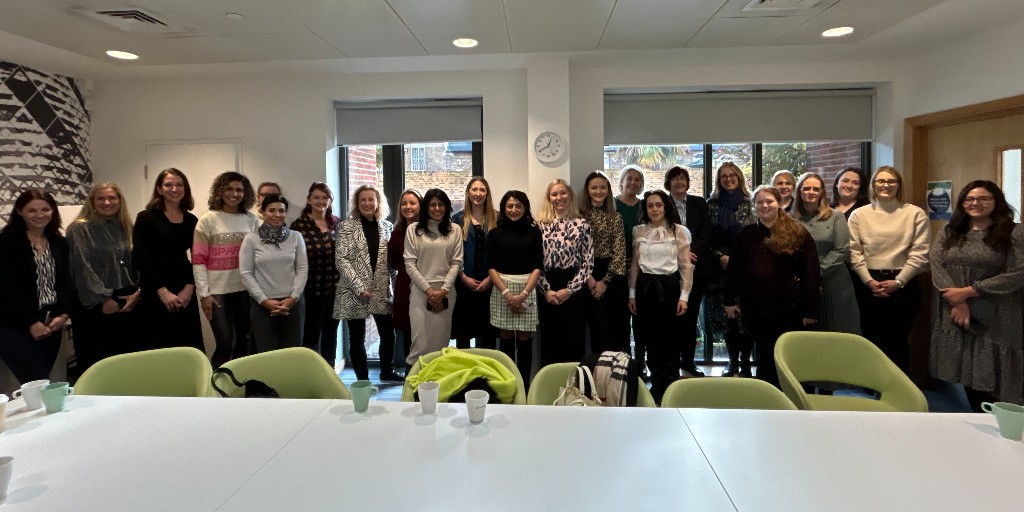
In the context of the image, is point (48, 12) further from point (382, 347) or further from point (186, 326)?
point (382, 347)

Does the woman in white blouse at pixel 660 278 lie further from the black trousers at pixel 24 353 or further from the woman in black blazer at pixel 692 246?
the black trousers at pixel 24 353

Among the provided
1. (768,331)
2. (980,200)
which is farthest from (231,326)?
(980,200)

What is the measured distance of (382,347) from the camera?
4211 millimetres

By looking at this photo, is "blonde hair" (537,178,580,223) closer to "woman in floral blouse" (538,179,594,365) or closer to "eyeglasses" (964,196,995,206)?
"woman in floral blouse" (538,179,594,365)

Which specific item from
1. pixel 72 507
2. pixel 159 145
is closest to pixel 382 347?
pixel 159 145

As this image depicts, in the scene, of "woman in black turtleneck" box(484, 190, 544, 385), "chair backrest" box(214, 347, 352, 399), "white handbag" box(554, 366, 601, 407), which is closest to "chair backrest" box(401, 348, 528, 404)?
"white handbag" box(554, 366, 601, 407)

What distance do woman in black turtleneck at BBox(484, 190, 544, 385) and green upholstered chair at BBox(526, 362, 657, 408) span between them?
1406mm

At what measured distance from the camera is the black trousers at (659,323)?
372 cm

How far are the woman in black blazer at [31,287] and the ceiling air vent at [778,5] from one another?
412 cm

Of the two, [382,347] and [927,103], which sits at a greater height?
[927,103]

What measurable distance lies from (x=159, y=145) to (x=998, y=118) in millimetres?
6311

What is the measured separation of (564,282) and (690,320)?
40.6 inches

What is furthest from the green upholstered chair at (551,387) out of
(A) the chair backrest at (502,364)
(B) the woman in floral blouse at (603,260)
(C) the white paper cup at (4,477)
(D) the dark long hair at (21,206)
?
(D) the dark long hair at (21,206)

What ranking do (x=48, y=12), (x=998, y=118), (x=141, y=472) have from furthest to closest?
1. (x=998, y=118)
2. (x=48, y=12)
3. (x=141, y=472)
